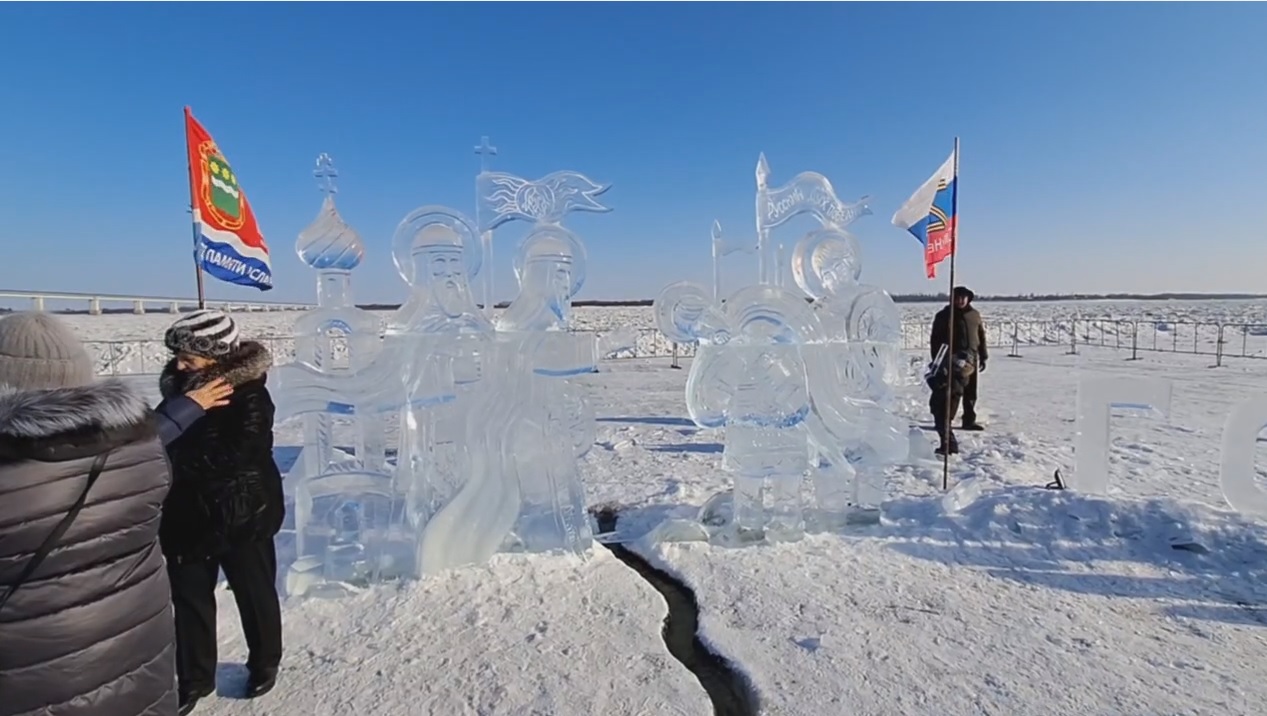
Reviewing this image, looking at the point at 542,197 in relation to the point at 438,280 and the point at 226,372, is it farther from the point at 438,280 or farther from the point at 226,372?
the point at 226,372

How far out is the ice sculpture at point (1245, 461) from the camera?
14.7 feet

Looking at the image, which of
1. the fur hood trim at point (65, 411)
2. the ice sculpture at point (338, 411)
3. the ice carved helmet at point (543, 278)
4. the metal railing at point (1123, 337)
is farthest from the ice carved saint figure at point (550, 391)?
the metal railing at point (1123, 337)

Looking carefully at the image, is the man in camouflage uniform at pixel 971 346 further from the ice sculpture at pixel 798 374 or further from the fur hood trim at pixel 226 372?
the fur hood trim at pixel 226 372

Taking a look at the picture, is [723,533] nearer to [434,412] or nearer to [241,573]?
[434,412]

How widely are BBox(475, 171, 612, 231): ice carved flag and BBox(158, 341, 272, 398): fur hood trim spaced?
69.9 inches

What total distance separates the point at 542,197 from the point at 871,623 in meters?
3.18

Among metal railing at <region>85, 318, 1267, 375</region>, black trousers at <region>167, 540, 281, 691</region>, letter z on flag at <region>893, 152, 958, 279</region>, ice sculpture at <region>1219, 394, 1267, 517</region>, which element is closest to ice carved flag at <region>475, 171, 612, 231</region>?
black trousers at <region>167, 540, 281, 691</region>

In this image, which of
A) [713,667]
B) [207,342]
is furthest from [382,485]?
[713,667]

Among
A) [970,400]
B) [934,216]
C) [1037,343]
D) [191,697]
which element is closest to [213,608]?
[191,697]

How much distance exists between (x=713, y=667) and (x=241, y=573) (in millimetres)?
2193

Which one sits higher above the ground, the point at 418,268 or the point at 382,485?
the point at 418,268

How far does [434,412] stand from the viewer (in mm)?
4312

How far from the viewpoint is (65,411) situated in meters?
1.66

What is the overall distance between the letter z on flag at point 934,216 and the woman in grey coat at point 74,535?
584 centimetres
